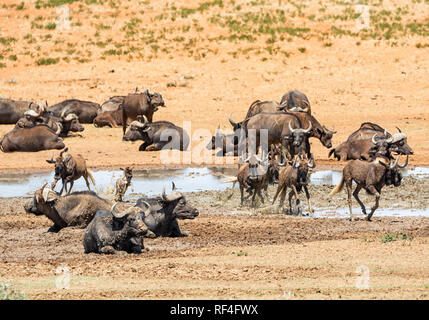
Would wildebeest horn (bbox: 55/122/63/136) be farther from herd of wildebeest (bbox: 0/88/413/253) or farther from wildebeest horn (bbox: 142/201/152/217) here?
wildebeest horn (bbox: 142/201/152/217)

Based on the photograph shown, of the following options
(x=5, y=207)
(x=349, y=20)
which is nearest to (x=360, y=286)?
A: (x=5, y=207)

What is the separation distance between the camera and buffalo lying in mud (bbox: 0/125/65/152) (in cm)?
2616

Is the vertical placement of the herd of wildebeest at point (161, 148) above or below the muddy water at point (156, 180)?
above

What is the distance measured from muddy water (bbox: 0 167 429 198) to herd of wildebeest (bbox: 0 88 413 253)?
2.09ft

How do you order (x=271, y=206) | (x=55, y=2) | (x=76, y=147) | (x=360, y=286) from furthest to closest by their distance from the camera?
(x=55, y=2)
(x=76, y=147)
(x=271, y=206)
(x=360, y=286)

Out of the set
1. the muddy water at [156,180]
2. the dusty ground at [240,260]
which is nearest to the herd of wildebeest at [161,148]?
the dusty ground at [240,260]

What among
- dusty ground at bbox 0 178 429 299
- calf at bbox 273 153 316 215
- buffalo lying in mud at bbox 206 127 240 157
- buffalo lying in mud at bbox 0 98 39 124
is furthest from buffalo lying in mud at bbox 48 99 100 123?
calf at bbox 273 153 316 215

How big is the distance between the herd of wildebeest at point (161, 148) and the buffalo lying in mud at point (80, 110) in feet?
0.12

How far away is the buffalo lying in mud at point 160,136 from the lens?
26.7 meters

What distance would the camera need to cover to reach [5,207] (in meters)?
18.4

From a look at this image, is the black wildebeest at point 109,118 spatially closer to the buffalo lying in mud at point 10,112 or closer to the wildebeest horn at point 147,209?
the buffalo lying in mud at point 10,112

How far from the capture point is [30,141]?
26188 mm
